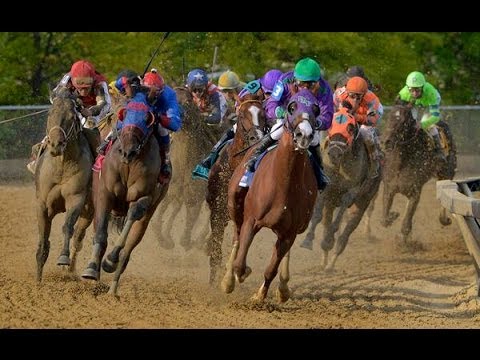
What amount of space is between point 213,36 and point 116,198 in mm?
12622

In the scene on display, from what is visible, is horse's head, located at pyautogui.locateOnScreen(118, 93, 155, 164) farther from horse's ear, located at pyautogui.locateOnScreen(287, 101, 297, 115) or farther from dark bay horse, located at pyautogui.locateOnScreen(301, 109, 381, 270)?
dark bay horse, located at pyautogui.locateOnScreen(301, 109, 381, 270)

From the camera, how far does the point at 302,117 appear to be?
972 centimetres

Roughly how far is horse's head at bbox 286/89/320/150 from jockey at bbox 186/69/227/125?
4.94m

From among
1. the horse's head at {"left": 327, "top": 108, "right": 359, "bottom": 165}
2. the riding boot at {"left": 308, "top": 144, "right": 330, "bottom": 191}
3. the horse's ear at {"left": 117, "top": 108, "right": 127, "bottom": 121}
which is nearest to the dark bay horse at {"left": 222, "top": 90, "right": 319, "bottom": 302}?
the riding boot at {"left": 308, "top": 144, "right": 330, "bottom": 191}

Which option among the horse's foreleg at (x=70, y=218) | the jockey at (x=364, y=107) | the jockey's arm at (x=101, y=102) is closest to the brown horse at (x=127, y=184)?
the horse's foreleg at (x=70, y=218)

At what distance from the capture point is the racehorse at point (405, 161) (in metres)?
15.8

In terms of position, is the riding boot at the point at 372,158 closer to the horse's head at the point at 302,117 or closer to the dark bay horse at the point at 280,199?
the dark bay horse at the point at 280,199

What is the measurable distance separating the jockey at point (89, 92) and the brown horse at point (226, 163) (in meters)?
1.27

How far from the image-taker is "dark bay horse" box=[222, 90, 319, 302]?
10.2m

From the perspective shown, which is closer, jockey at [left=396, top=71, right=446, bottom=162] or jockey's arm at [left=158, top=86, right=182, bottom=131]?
jockey's arm at [left=158, top=86, right=182, bottom=131]

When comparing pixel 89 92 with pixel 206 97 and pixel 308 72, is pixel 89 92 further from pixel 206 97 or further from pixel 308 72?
pixel 206 97

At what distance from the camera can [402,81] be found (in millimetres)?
24438

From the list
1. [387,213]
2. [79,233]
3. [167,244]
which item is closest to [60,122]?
[79,233]

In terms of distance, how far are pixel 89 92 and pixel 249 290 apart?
8.35ft
